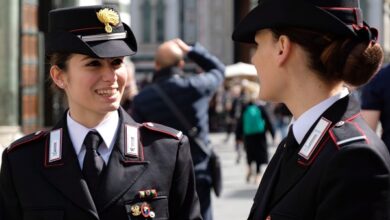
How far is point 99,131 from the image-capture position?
3.39 metres

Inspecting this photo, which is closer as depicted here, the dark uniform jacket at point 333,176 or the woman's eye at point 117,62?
the dark uniform jacket at point 333,176

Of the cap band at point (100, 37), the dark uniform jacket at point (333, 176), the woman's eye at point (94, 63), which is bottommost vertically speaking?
the dark uniform jacket at point (333, 176)

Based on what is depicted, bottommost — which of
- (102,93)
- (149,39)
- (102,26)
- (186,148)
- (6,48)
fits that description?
(149,39)

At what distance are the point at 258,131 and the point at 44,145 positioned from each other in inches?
412

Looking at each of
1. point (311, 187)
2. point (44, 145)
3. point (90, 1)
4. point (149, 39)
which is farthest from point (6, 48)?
point (149, 39)

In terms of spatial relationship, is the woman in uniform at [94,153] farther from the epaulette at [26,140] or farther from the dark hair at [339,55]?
the dark hair at [339,55]

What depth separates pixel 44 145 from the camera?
11.3 ft

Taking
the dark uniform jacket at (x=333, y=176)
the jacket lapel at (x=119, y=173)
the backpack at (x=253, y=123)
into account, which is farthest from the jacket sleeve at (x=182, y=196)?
the backpack at (x=253, y=123)

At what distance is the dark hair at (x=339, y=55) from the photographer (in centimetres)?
253

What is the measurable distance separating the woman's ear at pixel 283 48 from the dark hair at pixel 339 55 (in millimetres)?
19

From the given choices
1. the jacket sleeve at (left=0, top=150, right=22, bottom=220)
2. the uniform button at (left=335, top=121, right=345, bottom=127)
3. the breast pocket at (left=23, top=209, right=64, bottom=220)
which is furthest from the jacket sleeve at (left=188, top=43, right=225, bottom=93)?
the uniform button at (left=335, top=121, right=345, bottom=127)

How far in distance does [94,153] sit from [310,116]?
102 centimetres

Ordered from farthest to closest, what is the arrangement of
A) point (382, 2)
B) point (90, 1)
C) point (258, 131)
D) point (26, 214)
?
point (382, 2) < point (258, 131) < point (90, 1) < point (26, 214)

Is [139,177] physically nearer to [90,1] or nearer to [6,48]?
[90,1]
